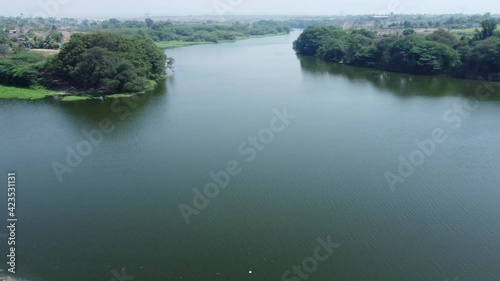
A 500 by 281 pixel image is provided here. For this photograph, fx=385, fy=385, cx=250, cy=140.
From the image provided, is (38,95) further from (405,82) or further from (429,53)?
(429,53)

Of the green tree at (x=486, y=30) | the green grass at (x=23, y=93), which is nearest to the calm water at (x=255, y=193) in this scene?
the green grass at (x=23, y=93)

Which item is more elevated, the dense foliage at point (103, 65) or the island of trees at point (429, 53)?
the dense foliage at point (103, 65)

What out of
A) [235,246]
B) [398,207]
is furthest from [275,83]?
[235,246]

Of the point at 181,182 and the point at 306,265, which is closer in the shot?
the point at 306,265

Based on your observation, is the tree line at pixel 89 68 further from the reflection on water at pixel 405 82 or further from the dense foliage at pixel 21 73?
the reflection on water at pixel 405 82

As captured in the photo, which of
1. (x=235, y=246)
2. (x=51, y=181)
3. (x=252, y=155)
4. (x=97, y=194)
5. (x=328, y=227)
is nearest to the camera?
(x=235, y=246)

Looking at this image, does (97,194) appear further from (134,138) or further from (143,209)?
(134,138)

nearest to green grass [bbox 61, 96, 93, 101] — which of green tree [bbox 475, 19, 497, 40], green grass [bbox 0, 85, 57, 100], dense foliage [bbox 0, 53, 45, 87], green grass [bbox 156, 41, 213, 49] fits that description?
green grass [bbox 0, 85, 57, 100]
